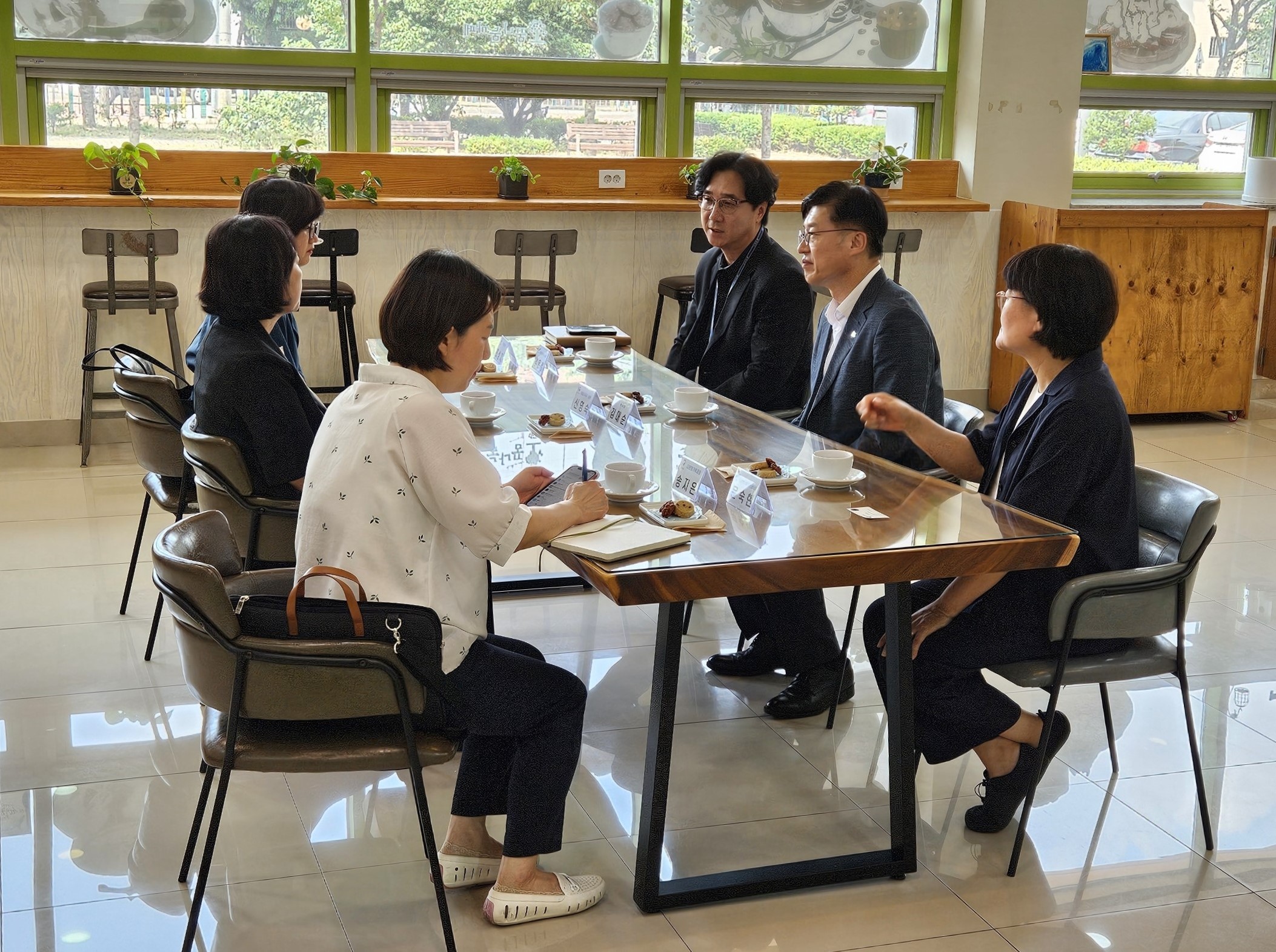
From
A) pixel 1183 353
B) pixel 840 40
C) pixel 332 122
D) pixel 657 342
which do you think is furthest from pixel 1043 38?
pixel 332 122

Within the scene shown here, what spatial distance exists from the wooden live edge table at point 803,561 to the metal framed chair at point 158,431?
888 mm

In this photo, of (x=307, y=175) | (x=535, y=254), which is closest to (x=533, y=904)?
(x=535, y=254)

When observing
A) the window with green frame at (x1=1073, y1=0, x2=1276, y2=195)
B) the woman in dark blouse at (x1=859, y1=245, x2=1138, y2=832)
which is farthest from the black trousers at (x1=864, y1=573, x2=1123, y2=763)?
the window with green frame at (x1=1073, y1=0, x2=1276, y2=195)

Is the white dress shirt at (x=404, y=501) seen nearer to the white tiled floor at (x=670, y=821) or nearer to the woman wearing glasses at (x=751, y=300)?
the white tiled floor at (x=670, y=821)

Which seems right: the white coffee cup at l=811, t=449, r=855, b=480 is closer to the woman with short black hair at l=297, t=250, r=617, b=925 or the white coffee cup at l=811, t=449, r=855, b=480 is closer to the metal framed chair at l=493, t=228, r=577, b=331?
the woman with short black hair at l=297, t=250, r=617, b=925

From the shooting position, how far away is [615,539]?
7.09 ft

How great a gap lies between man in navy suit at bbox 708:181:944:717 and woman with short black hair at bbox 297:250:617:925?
1063 mm

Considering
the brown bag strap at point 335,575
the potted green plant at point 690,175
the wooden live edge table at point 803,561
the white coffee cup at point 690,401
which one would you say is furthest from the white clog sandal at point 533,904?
the potted green plant at point 690,175

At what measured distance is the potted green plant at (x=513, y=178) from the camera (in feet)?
20.6

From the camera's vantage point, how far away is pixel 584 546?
212cm

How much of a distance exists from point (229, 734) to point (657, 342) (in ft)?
16.0

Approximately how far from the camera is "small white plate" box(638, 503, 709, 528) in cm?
227

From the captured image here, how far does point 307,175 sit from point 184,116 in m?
0.85

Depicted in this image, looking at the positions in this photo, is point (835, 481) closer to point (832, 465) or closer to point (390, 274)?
point (832, 465)
